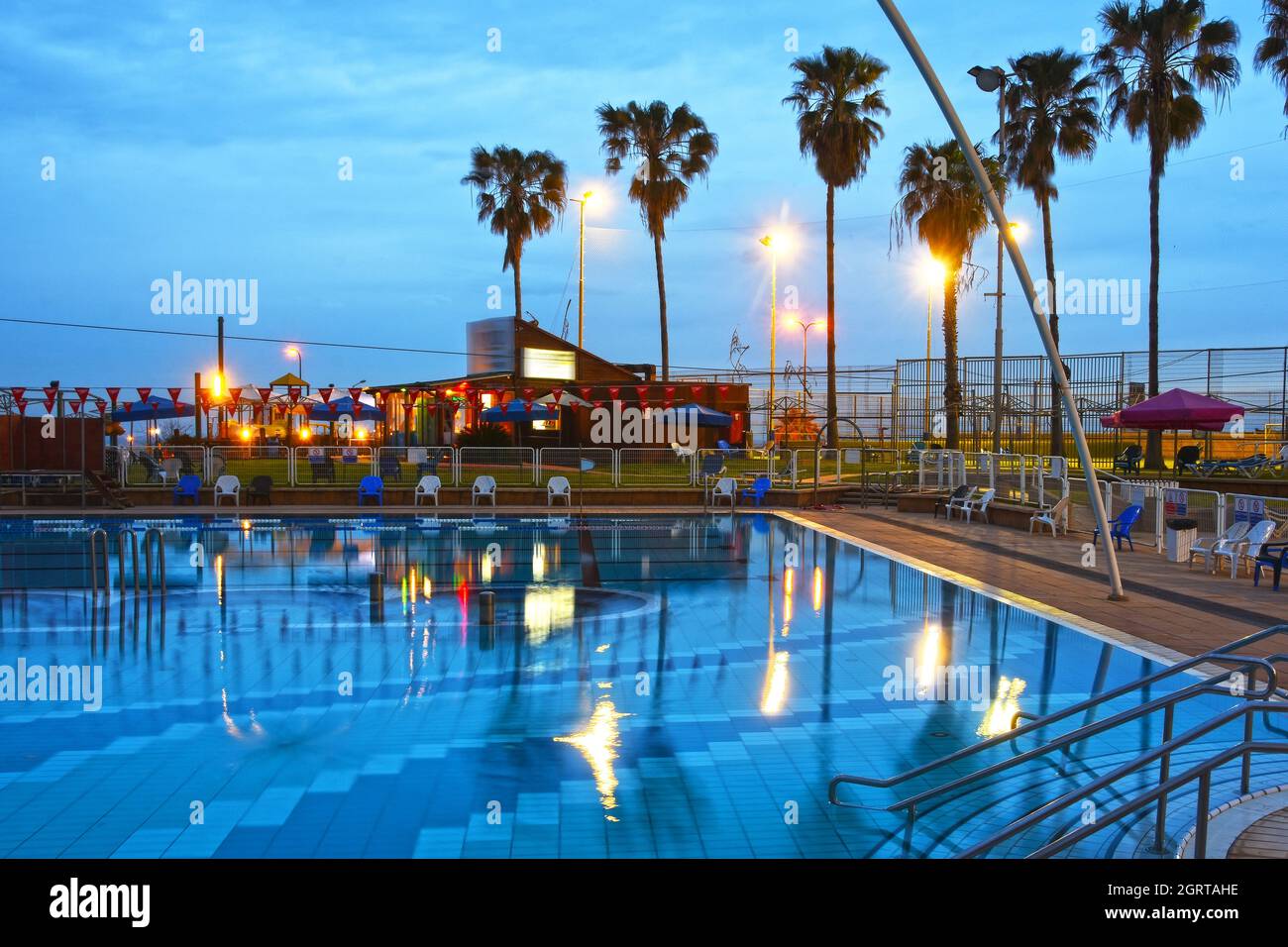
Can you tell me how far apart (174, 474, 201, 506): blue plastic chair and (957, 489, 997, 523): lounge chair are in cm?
1767

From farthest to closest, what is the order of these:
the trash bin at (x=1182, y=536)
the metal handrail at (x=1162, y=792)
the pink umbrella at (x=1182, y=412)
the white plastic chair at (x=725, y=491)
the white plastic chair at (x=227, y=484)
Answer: the white plastic chair at (x=725, y=491), the white plastic chair at (x=227, y=484), the pink umbrella at (x=1182, y=412), the trash bin at (x=1182, y=536), the metal handrail at (x=1162, y=792)

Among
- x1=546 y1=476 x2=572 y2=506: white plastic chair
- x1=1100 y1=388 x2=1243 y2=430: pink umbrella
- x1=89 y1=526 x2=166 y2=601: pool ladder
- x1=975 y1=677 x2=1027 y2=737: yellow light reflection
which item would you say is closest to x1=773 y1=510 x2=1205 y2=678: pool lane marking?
x1=975 y1=677 x2=1027 y2=737: yellow light reflection

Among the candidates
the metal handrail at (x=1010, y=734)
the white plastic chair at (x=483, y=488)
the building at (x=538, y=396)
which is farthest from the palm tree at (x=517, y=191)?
the metal handrail at (x=1010, y=734)

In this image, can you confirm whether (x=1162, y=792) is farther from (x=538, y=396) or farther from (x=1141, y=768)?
(x=538, y=396)

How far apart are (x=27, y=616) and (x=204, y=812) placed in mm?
7735

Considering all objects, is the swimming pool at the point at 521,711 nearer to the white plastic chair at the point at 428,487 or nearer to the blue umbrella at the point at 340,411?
the white plastic chair at the point at 428,487

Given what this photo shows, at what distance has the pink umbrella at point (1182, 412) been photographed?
2114cm

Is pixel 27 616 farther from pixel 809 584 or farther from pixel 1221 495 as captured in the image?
pixel 1221 495

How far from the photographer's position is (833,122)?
35719 millimetres

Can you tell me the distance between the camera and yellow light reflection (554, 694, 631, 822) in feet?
21.7

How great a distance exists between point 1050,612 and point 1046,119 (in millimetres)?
28391

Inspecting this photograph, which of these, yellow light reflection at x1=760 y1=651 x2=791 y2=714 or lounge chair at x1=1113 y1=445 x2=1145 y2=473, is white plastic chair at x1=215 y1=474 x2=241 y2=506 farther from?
lounge chair at x1=1113 y1=445 x2=1145 y2=473

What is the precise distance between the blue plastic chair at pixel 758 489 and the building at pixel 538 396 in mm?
10048
